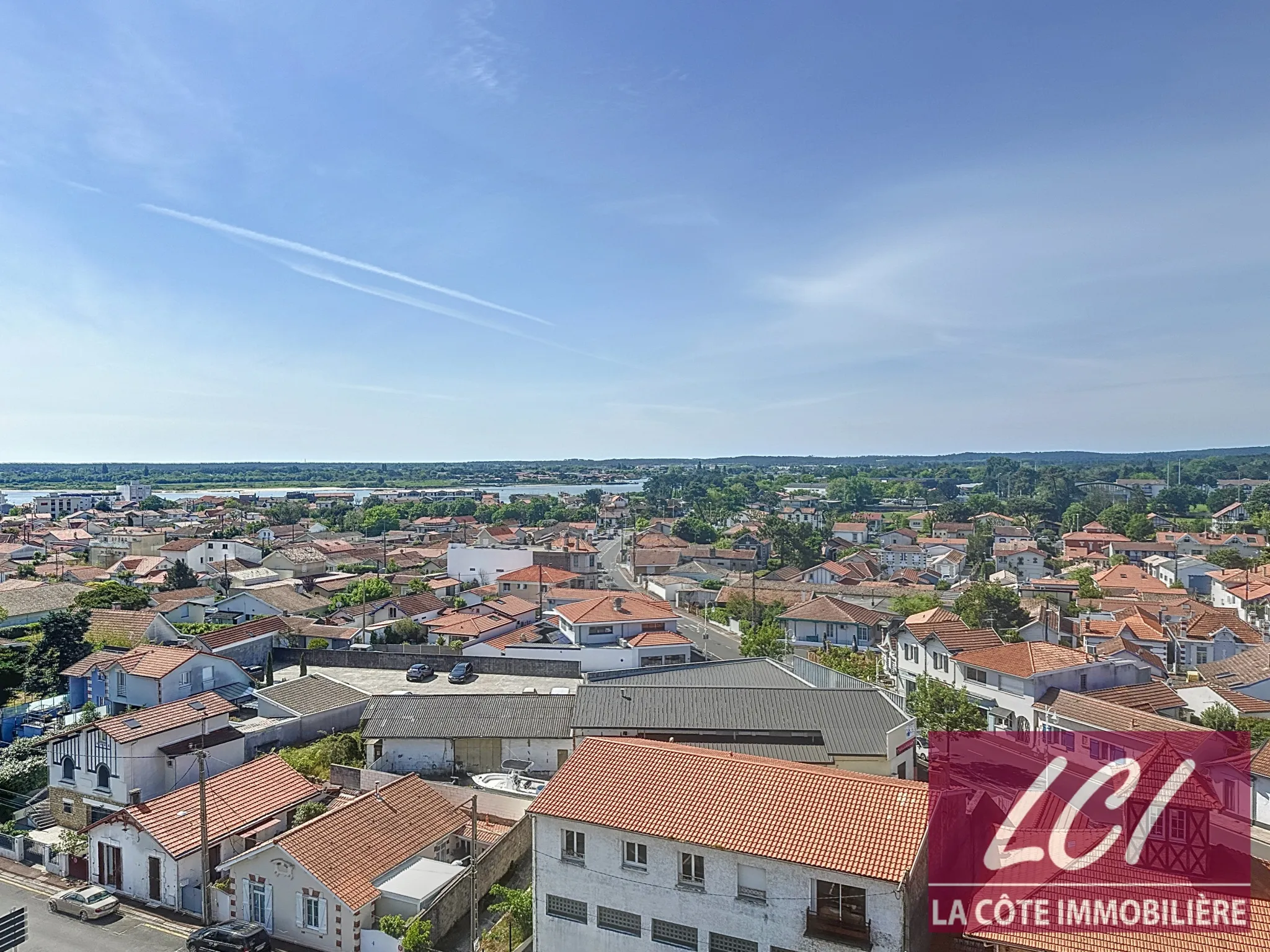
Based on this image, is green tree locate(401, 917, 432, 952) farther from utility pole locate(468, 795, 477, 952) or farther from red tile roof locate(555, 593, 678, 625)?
red tile roof locate(555, 593, 678, 625)

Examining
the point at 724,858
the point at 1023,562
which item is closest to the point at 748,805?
the point at 724,858

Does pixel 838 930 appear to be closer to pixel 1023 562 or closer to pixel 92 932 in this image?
pixel 92 932

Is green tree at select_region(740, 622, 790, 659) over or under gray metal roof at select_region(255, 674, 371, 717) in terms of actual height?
under

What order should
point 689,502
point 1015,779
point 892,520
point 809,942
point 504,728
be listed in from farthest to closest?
1. point 689,502
2. point 892,520
3. point 504,728
4. point 1015,779
5. point 809,942

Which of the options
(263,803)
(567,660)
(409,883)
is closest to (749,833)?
(409,883)

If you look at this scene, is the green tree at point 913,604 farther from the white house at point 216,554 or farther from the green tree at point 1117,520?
the white house at point 216,554

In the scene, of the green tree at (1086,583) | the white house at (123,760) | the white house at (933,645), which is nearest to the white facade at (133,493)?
the white house at (123,760)

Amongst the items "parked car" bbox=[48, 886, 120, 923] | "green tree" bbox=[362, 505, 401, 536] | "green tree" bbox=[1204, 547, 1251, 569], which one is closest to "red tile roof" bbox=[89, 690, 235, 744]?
"parked car" bbox=[48, 886, 120, 923]

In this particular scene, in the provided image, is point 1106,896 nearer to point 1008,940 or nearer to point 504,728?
point 1008,940

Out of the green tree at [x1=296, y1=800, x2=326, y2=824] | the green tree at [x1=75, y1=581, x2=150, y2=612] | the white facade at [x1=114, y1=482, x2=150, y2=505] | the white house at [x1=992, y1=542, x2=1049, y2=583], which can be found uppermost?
the white facade at [x1=114, y1=482, x2=150, y2=505]
